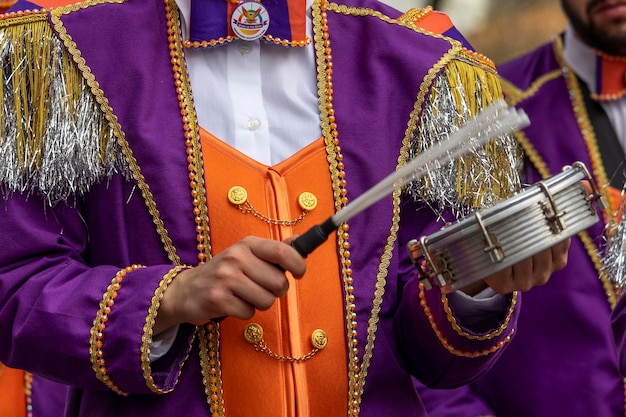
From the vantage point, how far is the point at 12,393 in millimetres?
3264

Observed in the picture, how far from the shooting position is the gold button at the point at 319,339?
215 cm

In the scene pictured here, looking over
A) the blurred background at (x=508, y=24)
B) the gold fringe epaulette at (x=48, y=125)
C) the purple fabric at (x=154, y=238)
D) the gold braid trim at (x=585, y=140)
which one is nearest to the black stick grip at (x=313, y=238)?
the purple fabric at (x=154, y=238)

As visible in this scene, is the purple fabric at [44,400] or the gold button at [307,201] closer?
the gold button at [307,201]

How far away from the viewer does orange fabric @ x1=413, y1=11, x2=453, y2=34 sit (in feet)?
7.94

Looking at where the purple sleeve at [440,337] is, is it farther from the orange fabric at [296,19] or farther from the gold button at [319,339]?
the orange fabric at [296,19]

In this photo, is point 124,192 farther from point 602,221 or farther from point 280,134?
point 602,221

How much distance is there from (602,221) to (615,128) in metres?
0.30

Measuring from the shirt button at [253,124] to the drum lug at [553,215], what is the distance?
541 mm

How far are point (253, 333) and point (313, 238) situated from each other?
0.27 meters

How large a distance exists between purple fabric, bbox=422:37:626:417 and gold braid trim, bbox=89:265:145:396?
1.32 m

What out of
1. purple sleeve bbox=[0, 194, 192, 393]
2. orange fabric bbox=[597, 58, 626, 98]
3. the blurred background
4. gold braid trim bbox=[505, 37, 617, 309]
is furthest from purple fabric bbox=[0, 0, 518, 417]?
the blurred background

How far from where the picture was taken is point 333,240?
2223mm

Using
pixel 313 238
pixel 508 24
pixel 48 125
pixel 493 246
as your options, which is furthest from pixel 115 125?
pixel 508 24

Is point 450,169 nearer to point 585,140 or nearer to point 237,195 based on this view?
point 237,195
